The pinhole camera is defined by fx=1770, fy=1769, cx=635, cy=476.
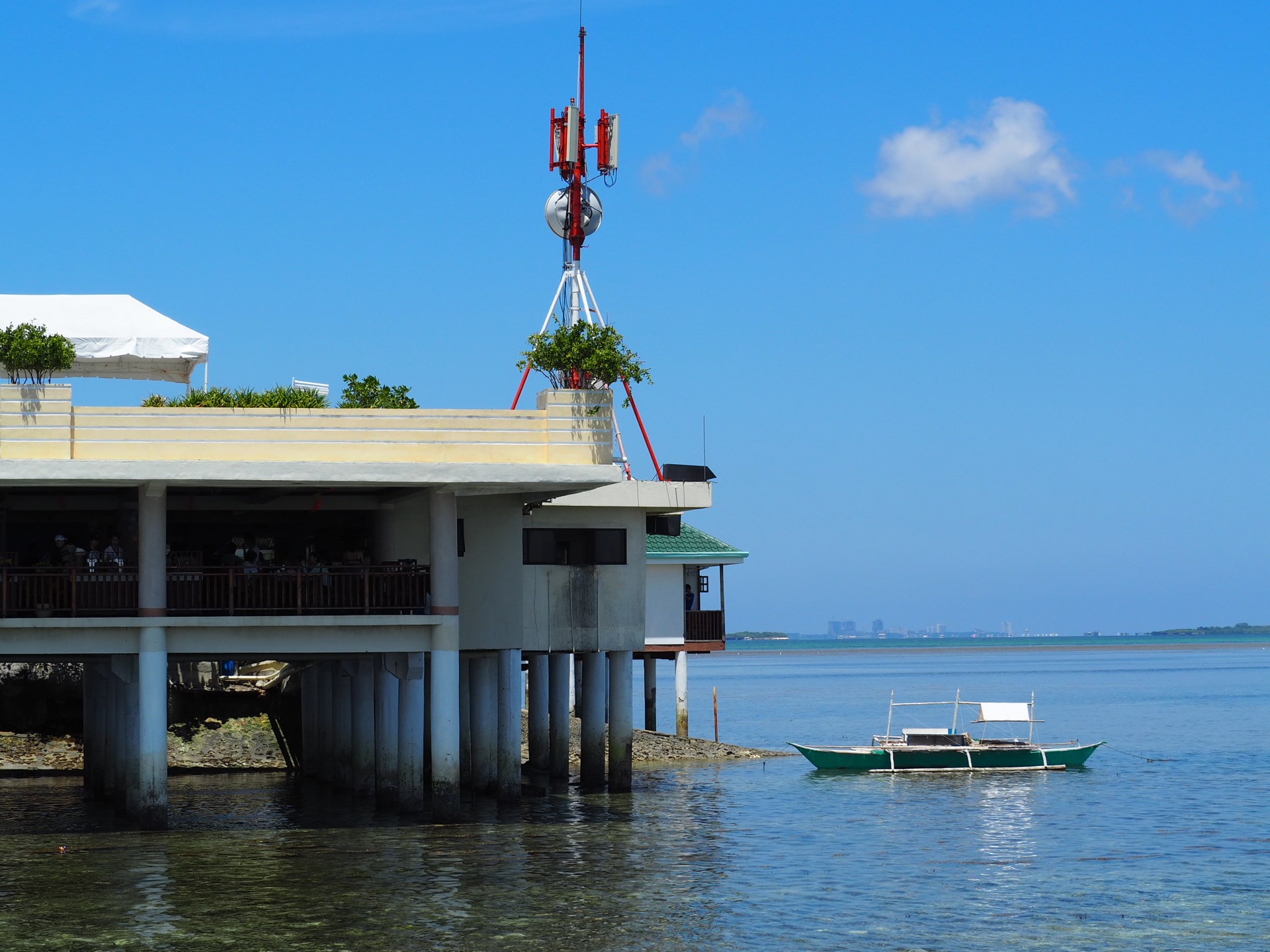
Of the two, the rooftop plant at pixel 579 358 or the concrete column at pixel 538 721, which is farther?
the concrete column at pixel 538 721

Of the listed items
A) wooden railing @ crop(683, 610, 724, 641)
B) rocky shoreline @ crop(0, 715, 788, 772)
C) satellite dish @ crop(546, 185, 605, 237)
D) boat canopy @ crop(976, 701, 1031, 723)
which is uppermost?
satellite dish @ crop(546, 185, 605, 237)

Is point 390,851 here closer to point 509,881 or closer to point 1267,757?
point 509,881

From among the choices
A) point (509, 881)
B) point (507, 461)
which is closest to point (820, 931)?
point (509, 881)

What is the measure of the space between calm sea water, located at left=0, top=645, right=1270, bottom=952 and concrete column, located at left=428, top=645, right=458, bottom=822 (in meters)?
0.67

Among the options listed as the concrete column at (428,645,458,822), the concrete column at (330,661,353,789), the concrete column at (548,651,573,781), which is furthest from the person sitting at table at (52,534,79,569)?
the concrete column at (548,651,573,781)

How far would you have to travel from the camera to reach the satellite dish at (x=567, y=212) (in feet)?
165

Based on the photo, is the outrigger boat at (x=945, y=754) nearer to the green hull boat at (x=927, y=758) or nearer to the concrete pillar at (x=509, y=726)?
the green hull boat at (x=927, y=758)

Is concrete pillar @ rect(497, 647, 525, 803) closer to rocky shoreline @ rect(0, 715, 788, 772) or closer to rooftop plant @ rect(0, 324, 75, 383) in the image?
rocky shoreline @ rect(0, 715, 788, 772)

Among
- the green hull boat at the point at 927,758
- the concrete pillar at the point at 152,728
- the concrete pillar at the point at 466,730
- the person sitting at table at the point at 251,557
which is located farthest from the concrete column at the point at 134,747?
the green hull boat at the point at 927,758

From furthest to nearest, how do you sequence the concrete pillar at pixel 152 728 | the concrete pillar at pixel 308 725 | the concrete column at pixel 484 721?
the concrete pillar at pixel 308 725 < the concrete column at pixel 484 721 < the concrete pillar at pixel 152 728

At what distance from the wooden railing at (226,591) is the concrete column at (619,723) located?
8.64 m

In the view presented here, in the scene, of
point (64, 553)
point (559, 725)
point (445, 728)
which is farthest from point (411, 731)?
point (559, 725)

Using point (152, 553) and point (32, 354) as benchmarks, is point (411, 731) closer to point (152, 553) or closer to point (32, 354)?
point (152, 553)

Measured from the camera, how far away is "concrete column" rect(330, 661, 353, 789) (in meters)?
41.5
